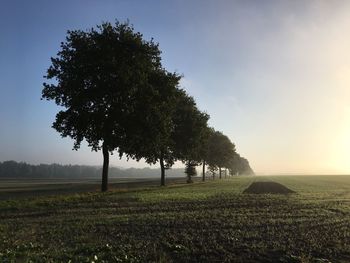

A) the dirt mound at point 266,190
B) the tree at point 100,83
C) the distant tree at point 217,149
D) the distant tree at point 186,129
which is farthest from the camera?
the distant tree at point 217,149

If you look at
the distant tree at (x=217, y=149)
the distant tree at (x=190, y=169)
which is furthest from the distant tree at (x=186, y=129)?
the distant tree at (x=217, y=149)

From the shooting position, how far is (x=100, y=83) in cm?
4219

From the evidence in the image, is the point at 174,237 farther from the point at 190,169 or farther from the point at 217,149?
the point at 217,149

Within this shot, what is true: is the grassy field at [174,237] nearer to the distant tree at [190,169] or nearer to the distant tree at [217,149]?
the distant tree at [190,169]

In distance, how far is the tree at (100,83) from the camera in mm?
42188

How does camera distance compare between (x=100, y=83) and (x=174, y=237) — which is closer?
(x=174, y=237)

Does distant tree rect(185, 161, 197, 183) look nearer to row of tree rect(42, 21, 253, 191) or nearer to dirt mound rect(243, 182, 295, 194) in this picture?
dirt mound rect(243, 182, 295, 194)

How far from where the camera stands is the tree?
42188 mm

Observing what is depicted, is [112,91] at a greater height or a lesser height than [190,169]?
greater

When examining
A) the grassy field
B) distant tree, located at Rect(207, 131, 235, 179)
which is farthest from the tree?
distant tree, located at Rect(207, 131, 235, 179)

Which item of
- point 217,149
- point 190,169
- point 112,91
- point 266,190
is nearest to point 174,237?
point 112,91

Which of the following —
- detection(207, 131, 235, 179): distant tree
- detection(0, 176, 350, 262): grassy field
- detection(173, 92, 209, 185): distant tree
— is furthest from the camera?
detection(207, 131, 235, 179): distant tree

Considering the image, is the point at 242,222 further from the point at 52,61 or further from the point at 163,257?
the point at 52,61

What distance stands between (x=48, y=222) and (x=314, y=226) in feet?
43.9
